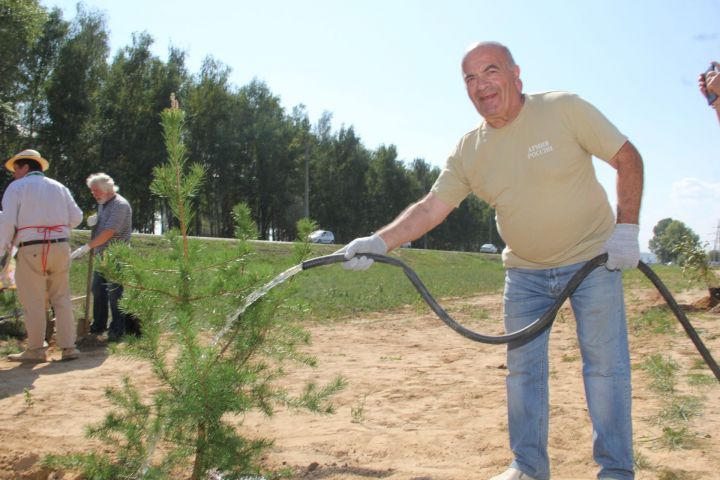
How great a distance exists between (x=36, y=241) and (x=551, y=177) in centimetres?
514

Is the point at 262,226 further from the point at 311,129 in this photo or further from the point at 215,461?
the point at 215,461

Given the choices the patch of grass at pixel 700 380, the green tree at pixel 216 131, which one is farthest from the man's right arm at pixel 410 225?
the green tree at pixel 216 131

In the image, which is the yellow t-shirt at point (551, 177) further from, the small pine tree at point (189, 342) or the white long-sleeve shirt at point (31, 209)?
the white long-sleeve shirt at point (31, 209)

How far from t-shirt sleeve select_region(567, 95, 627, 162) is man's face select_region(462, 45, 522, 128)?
27 centimetres

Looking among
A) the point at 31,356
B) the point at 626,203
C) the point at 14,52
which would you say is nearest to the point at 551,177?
the point at 626,203

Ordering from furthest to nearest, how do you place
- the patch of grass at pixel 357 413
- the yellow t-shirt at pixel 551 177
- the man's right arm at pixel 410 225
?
the patch of grass at pixel 357 413 < the man's right arm at pixel 410 225 < the yellow t-shirt at pixel 551 177

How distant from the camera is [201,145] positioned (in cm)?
4612

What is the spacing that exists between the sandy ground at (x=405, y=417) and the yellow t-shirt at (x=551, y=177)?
1.20 m

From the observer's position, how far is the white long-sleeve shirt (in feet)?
21.4

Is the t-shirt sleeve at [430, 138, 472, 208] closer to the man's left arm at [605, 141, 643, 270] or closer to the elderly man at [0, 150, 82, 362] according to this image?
the man's left arm at [605, 141, 643, 270]

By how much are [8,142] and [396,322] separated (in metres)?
29.3

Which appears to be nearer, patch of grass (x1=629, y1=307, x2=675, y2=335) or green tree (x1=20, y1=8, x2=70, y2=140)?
patch of grass (x1=629, y1=307, x2=675, y2=335)

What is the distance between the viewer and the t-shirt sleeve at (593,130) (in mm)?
3189

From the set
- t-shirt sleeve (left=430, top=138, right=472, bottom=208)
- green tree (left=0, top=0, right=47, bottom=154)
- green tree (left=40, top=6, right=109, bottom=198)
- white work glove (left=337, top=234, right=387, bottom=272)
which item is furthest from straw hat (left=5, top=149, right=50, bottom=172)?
green tree (left=40, top=6, right=109, bottom=198)
